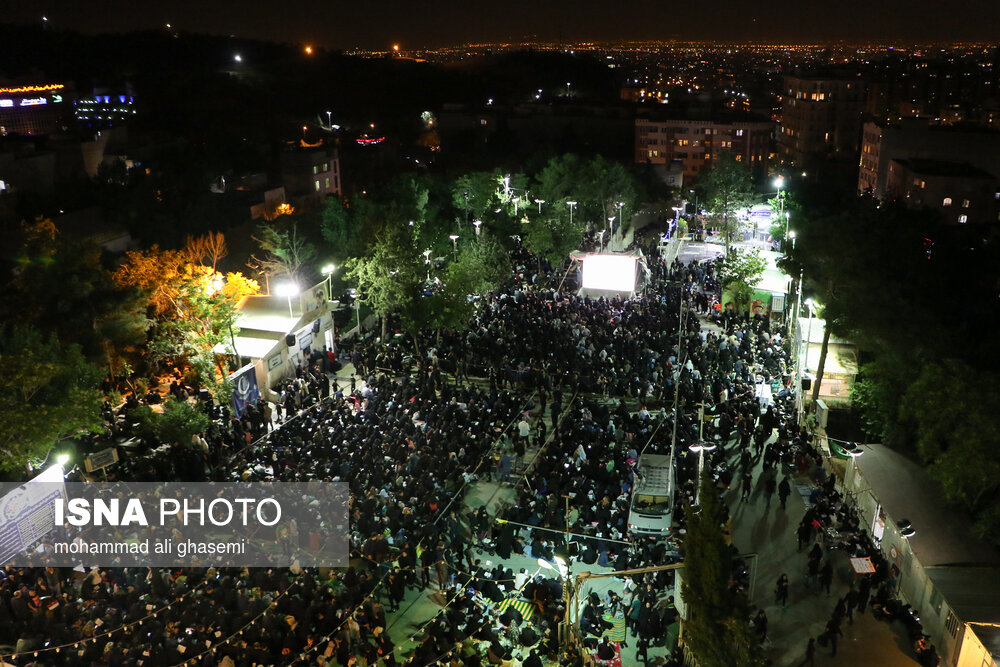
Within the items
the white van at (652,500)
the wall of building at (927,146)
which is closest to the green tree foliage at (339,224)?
the white van at (652,500)

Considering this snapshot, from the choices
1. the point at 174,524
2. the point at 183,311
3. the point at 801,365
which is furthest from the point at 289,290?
the point at 801,365

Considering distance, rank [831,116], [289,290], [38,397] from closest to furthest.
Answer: [38,397] < [289,290] < [831,116]

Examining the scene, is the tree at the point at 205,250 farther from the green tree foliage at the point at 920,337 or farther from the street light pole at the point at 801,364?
the green tree foliage at the point at 920,337

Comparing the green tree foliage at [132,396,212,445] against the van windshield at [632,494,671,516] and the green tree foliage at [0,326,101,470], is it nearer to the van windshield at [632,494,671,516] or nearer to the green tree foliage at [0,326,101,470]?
the green tree foliage at [0,326,101,470]

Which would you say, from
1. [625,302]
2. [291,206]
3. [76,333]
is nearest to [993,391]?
[625,302]

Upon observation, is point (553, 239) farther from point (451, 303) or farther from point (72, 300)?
point (72, 300)

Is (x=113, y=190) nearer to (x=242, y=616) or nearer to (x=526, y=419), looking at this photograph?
(x=526, y=419)
